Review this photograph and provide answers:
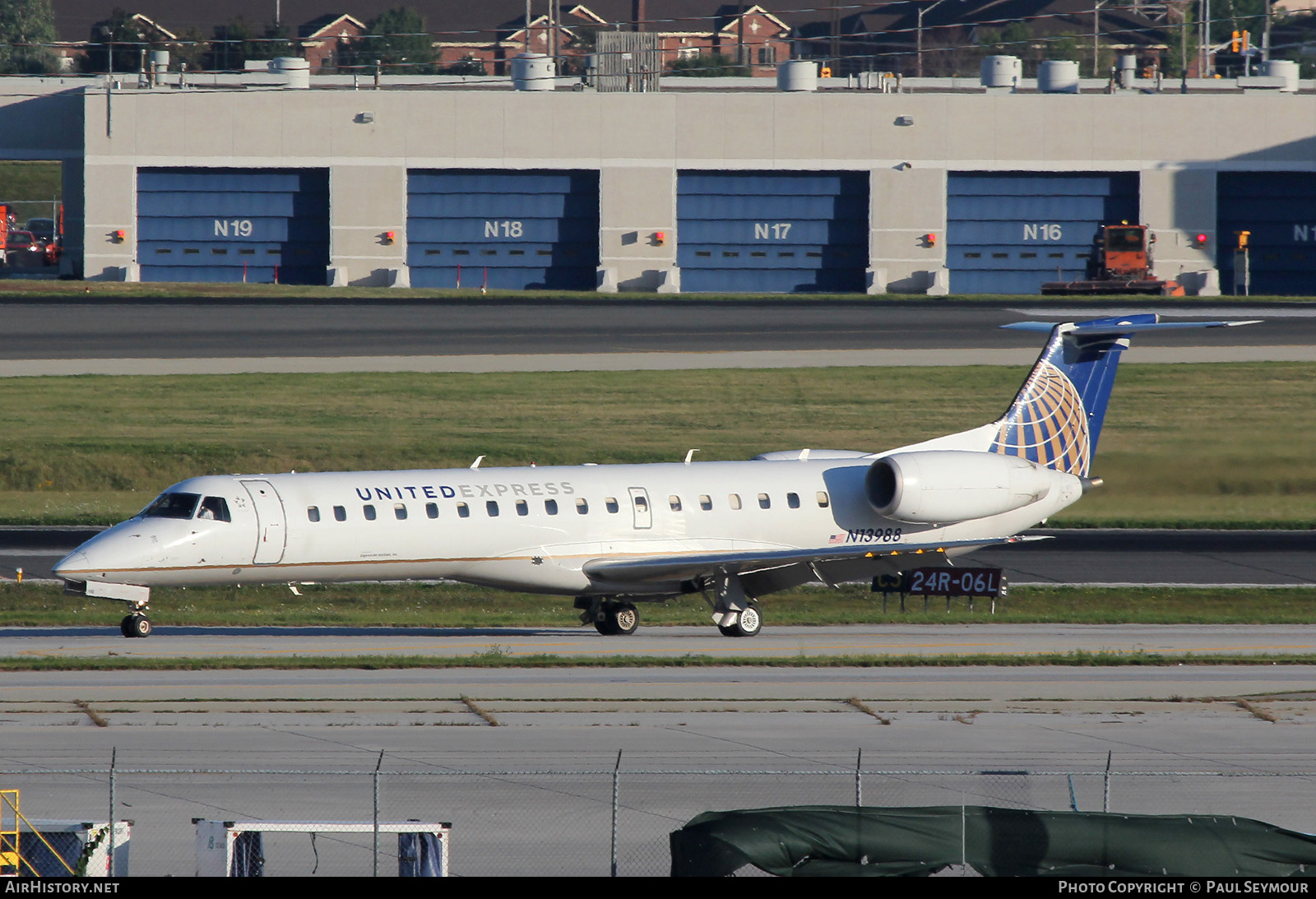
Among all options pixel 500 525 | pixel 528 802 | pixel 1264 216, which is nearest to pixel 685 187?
pixel 1264 216

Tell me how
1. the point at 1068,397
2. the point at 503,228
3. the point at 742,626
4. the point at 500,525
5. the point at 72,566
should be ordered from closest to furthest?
the point at 72,566
the point at 500,525
the point at 742,626
the point at 1068,397
the point at 503,228

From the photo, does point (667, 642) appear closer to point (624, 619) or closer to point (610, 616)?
Answer: point (624, 619)

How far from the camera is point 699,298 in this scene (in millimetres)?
78125

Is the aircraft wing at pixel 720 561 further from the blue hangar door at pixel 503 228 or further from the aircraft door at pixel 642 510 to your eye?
the blue hangar door at pixel 503 228

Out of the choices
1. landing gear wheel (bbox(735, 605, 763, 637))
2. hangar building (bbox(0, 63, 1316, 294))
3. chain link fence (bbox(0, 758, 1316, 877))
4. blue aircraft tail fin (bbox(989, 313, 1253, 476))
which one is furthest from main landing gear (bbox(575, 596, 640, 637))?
hangar building (bbox(0, 63, 1316, 294))

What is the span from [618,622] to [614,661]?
3.75 meters

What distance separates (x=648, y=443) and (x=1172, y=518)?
16.8m

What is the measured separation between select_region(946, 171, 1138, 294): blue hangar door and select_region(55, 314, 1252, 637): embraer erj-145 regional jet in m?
48.4

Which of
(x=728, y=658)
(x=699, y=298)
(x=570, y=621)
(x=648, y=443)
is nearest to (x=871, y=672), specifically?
(x=728, y=658)

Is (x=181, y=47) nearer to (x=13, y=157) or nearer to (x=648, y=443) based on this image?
(x=13, y=157)

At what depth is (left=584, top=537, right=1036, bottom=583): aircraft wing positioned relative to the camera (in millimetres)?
31438

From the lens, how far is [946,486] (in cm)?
3334

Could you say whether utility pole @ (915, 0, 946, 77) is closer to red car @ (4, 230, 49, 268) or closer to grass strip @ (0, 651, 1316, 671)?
red car @ (4, 230, 49, 268)

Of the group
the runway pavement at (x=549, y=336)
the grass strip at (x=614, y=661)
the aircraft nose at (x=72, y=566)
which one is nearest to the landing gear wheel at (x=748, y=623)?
the grass strip at (x=614, y=661)
